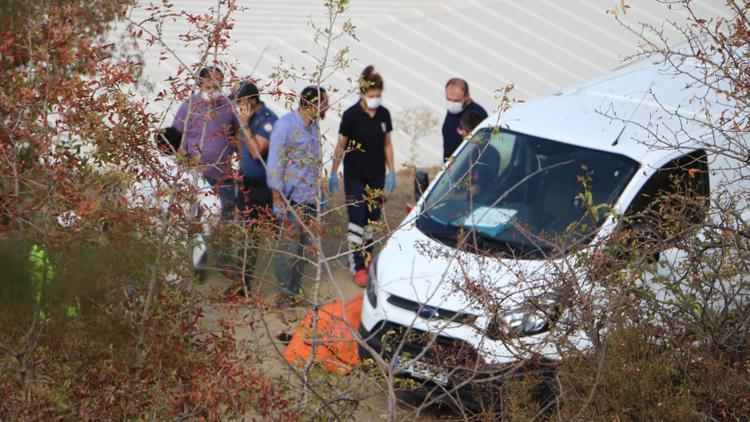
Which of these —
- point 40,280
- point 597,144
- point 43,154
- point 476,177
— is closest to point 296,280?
point 476,177

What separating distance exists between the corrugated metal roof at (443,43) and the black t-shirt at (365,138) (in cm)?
415

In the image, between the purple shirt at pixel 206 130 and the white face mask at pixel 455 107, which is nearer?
the purple shirt at pixel 206 130

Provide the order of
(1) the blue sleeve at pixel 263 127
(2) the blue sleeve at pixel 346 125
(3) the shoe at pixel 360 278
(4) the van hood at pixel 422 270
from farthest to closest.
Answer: (3) the shoe at pixel 360 278 → (2) the blue sleeve at pixel 346 125 → (1) the blue sleeve at pixel 263 127 → (4) the van hood at pixel 422 270

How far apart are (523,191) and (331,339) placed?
124 inches

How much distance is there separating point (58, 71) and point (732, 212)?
3183 millimetres

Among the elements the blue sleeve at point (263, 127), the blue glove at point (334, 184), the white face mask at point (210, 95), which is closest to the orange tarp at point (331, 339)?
the blue glove at point (334, 184)

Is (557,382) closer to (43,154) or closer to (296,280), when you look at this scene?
(43,154)

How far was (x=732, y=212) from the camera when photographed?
5418 millimetres

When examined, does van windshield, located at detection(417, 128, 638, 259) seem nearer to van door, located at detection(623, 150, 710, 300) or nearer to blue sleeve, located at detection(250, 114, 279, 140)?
van door, located at detection(623, 150, 710, 300)

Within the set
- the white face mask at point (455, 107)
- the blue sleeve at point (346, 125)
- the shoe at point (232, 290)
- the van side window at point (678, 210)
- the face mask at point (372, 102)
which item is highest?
the van side window at point (678, 210)

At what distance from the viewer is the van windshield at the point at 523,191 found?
745 centimetres

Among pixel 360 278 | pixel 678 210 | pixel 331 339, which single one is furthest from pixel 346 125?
pixel 331 339

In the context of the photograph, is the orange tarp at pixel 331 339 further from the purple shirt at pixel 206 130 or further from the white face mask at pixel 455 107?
the white face mask at pixel 455 107

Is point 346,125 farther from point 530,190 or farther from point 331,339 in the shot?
point 331,339
